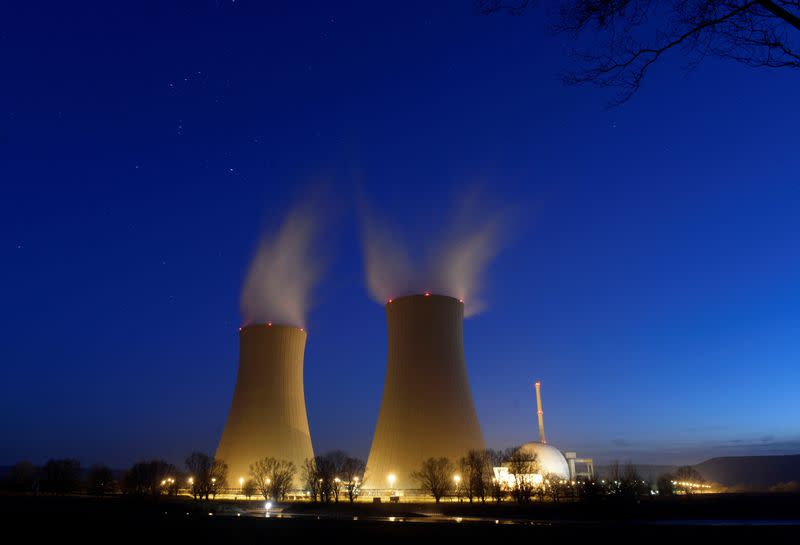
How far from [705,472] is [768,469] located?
413 inches

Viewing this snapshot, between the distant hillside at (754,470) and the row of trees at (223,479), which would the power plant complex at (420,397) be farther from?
the distant hillside at (754,470)

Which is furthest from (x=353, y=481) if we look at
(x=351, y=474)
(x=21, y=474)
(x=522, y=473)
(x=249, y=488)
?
(x=21, y=474)

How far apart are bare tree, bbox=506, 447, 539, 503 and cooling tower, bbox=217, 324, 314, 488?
1083cm

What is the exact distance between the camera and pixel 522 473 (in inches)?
1160

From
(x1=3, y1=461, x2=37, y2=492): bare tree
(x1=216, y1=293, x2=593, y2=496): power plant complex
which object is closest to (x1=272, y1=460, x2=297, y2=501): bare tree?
(x1=216, y1=293, x2=593, y2=496): power plant complex

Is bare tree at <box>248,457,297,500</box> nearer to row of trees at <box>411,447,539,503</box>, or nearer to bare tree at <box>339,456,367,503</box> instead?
bare tree at <box>339,456,367,503</box>

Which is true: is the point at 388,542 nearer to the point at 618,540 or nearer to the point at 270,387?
the point at 618,540

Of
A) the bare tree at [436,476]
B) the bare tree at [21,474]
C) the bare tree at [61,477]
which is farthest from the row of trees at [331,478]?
the bare tree at [21,474]

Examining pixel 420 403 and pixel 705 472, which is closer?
pixel 420 403

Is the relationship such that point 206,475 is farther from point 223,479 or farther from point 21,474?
point 21,474

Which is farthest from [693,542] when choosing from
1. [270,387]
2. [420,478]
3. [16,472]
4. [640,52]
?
[16,472]

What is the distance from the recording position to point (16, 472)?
54.2m

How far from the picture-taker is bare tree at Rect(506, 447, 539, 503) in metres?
25.4

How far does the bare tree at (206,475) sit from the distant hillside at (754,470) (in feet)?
292
